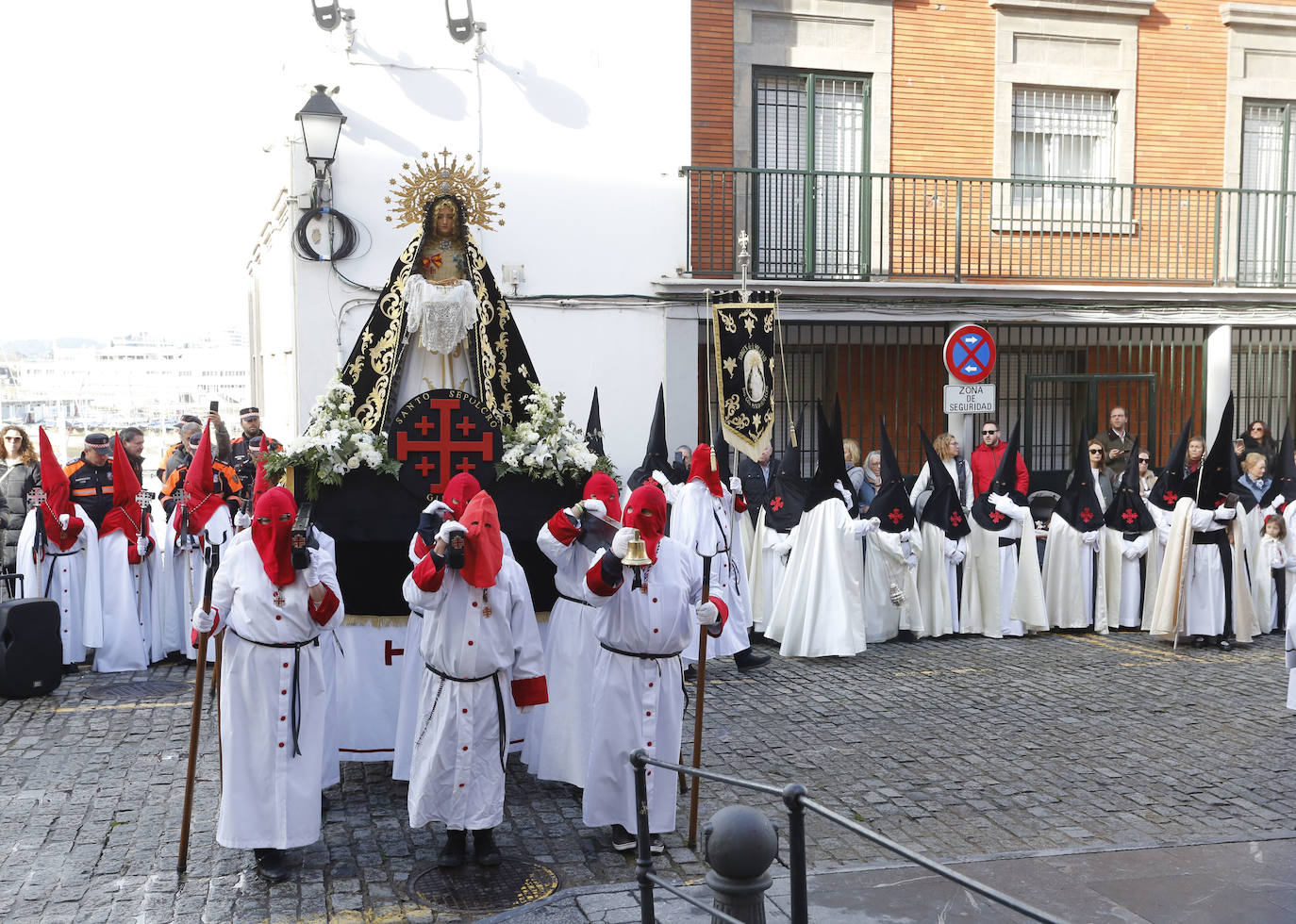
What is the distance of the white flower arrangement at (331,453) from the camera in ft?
22.8

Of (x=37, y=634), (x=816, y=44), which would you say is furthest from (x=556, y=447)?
(x=816, y=44)

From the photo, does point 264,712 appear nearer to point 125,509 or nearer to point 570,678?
point 570,678

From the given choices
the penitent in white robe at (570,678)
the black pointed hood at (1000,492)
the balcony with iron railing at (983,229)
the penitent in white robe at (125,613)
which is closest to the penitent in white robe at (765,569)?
the black pointed hood at (1000,492)

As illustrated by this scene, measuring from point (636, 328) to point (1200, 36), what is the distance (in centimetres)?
957

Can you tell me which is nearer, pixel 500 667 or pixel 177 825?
pixel 500 667

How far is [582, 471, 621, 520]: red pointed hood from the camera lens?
6.45 metres

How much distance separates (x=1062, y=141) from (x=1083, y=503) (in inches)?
284

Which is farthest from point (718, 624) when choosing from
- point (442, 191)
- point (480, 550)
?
point (442, 191)

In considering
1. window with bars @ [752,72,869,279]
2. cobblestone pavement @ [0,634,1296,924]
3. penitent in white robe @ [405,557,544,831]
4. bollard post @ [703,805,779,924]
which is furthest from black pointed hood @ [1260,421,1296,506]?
bollard post @ [703,805,779,924]

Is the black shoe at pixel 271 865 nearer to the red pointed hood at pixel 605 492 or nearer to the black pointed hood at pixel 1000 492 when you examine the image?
the red pointed hood at pixel 605 492

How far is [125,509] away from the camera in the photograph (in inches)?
404

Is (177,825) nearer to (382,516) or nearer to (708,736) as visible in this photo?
(382,516)

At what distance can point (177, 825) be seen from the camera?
6207mm

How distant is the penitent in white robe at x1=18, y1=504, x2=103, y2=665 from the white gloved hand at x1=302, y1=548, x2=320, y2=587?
527 cm
